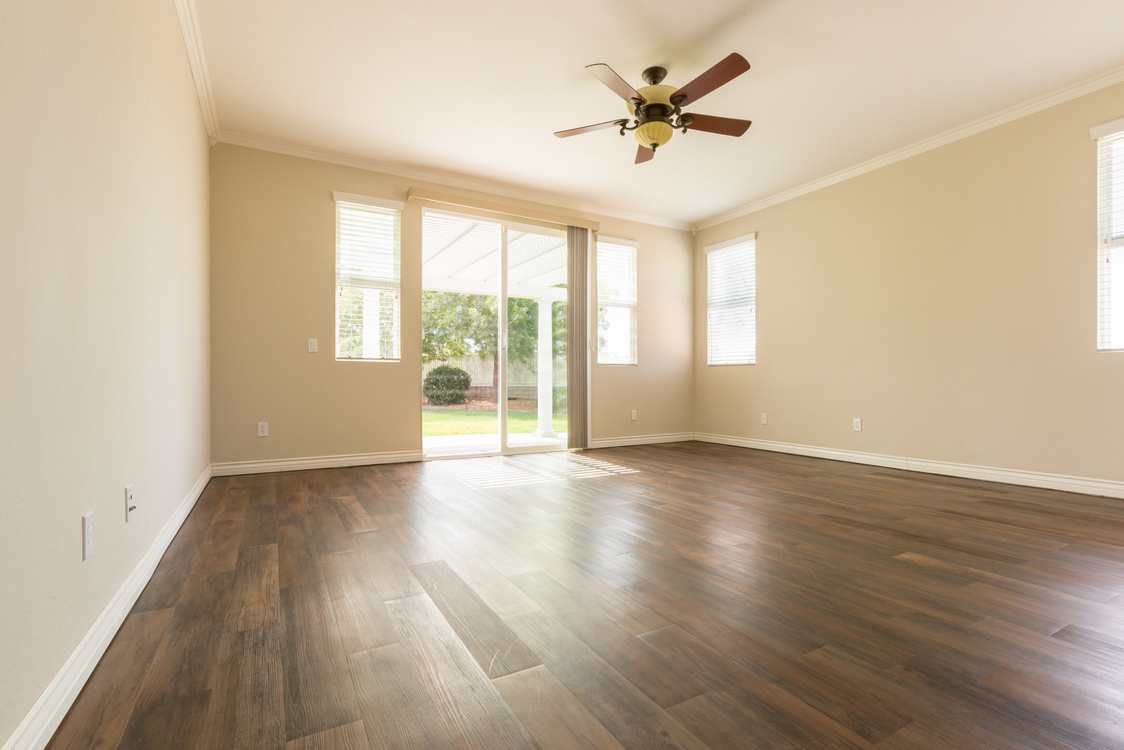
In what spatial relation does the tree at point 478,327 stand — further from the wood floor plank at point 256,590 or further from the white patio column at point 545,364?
the wood floor plank at point 256,590

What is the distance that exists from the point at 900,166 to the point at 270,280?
18.2 feet

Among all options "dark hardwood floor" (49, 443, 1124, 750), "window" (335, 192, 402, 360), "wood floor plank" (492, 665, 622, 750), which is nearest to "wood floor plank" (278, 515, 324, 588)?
"dark hardwood floor" (49, 443, 1124, 750)

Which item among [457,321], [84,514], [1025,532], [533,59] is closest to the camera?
[84,514]

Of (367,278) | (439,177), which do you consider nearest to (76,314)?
(367,278)

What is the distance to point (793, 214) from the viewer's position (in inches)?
213

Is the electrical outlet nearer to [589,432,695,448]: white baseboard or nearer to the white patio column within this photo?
the white patio column

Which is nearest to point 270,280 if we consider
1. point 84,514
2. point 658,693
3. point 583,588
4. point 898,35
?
point 84,514

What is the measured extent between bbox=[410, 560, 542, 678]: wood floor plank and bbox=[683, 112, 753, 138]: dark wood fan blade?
3.04m

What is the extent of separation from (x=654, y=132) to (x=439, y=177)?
244cm

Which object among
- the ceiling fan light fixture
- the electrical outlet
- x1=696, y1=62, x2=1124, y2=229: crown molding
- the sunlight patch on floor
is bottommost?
the sunlight patch on floor

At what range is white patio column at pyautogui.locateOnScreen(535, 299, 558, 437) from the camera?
5.62 metres

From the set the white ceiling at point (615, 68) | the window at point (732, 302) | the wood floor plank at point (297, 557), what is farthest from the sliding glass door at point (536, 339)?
the wood floor plank at point (297, 557)

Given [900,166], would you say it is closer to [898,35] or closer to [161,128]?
[898,35]

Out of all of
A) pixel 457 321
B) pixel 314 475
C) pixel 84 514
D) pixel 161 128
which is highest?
pixel 161 128
